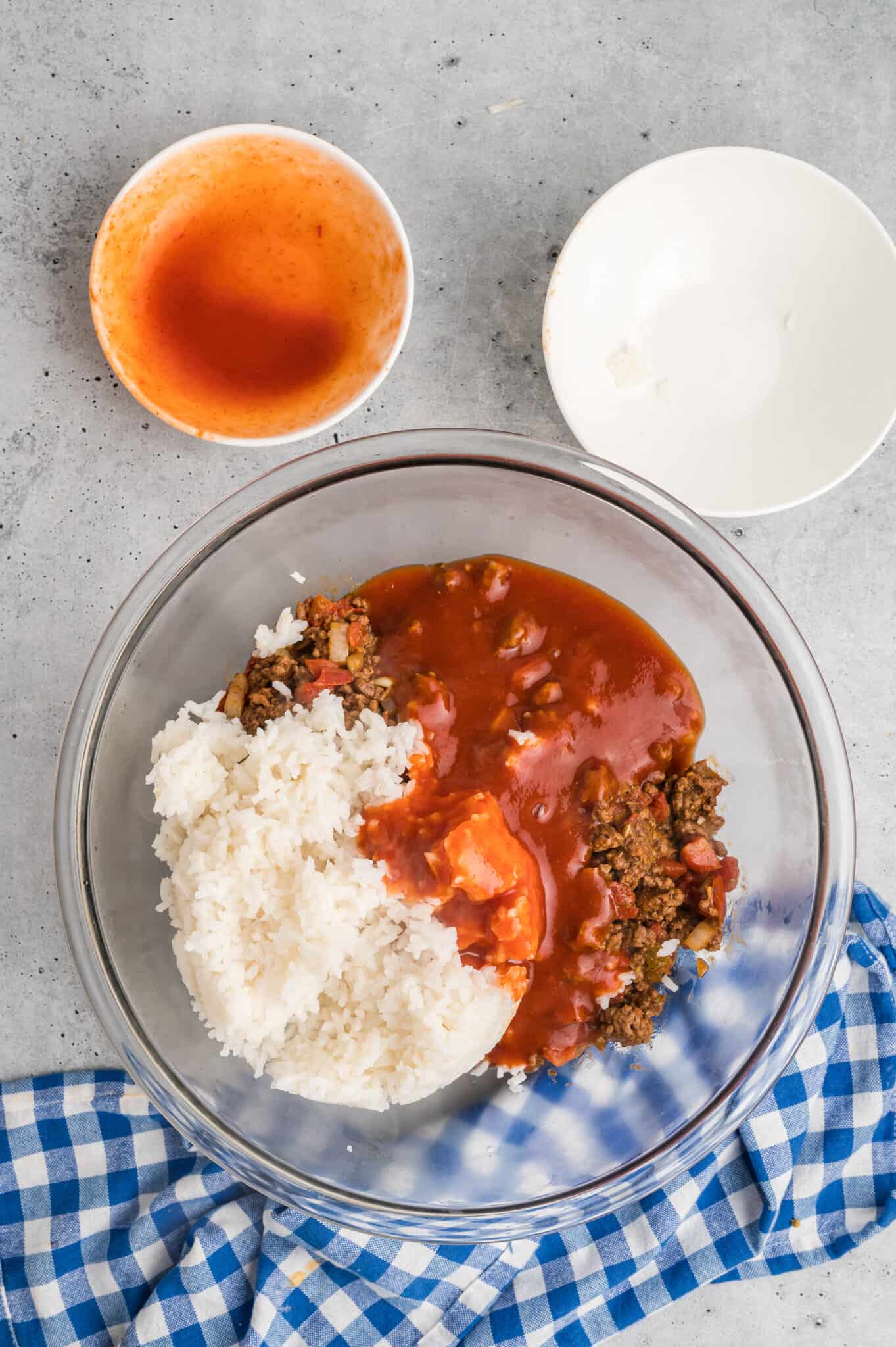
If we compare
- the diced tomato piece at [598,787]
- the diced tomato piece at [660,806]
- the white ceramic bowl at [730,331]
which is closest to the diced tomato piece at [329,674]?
the diced tomato piece at [598,787]

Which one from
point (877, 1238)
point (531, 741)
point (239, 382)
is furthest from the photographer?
point (877, 1238)

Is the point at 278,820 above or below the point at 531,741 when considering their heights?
below

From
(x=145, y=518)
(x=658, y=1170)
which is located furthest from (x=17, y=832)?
(x=658, y=1170)

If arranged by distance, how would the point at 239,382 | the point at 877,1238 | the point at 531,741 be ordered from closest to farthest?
the point at 531,741 < the point at 239,382 < the point at 877,1238

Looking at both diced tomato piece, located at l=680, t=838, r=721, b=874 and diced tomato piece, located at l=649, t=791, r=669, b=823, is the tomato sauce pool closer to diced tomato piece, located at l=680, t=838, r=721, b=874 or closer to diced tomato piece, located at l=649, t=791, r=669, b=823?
diced tomato piece, located at l=649, t=791, r=669, b=823

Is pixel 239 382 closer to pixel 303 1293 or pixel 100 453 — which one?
pixel 100 453

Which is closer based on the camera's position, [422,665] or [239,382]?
[422,665]

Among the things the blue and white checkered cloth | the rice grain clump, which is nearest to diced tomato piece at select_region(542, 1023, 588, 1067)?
the rice grain clump
